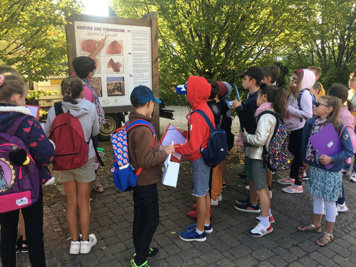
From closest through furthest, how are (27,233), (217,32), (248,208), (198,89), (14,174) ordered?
(14,174), (27,233), (198,89), (248,208), (217,32)

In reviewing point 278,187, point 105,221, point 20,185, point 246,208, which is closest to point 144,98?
point 20,185

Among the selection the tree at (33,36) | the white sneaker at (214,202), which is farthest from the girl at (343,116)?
the tree at (33,36)

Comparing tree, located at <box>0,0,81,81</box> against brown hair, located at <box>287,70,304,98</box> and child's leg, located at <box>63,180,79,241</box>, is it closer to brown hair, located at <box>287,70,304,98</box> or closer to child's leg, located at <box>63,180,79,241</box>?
child's leg, located at <box>63,180,79,241</box>

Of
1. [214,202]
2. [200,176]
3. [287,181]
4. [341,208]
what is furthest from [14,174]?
[287,181]

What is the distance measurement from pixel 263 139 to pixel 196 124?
86cm

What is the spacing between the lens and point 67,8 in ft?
13.9

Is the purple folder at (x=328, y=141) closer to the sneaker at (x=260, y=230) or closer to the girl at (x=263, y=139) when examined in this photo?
the girl at (x=263, y=139)

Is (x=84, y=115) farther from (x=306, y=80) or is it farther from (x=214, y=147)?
(x=306, y=80)

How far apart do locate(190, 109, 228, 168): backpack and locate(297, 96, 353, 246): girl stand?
1.18 m

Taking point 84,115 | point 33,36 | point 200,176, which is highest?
point 33,36

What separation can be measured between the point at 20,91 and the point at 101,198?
2.75 metres

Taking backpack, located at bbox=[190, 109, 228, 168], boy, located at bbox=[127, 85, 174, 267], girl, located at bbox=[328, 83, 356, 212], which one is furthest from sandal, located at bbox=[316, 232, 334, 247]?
boy, located at bbox=[127, 85, 174, 267]

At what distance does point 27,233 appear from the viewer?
2.35 m

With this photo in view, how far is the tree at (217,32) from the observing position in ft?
18.4
